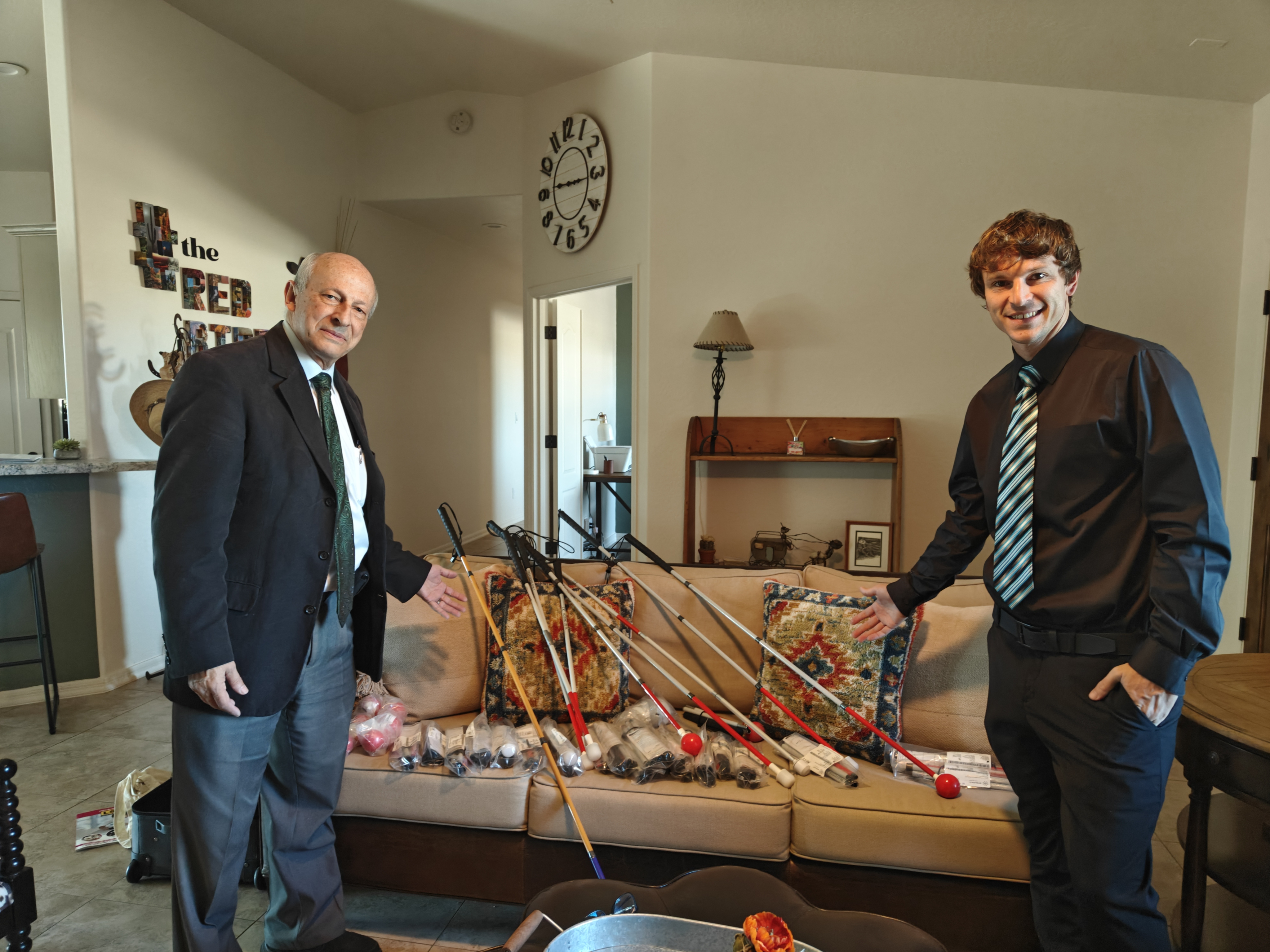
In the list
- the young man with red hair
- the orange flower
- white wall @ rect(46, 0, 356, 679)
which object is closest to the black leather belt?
the young man with red hair

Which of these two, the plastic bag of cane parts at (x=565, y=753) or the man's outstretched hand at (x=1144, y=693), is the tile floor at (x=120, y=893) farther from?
the man's outstretched hand at (x=1144, y=693)

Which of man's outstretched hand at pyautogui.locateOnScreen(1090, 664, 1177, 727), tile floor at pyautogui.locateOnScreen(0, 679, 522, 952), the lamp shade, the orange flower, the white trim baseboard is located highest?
the lamp shade

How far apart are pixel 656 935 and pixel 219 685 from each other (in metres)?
0.90

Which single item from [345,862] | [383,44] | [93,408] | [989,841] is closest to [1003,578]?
[989,841]

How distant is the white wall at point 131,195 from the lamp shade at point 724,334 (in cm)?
268

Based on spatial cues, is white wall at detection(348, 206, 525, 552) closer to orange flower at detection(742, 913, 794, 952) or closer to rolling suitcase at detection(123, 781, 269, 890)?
rolling suitcase at detection(123, 781, 269, 890)

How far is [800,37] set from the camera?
3.67 metres

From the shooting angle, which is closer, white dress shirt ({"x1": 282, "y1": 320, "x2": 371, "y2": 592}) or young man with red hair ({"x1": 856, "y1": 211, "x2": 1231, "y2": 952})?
young man with red hair ({"x1": 856, "y1": 211, "x2": 1231, "y2": 952})

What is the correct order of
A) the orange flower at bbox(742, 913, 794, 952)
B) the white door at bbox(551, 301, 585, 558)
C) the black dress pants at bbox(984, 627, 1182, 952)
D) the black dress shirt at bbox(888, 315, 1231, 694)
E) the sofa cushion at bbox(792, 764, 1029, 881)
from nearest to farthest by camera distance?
the orange flower at bbox(742, 913, 794, 952) < the black dress shirt at bbox(888, 315, 1231, 694) < the black dress pants at bbox(984, 627, 1182, 952) < the sofa cushion at bbox(792, 764, 1029, 881) < the white door at bbox(551, 301, 585, 558)

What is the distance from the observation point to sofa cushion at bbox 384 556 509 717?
2.24m

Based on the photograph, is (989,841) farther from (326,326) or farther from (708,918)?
(326,326)

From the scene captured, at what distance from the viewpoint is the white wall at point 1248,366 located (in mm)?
3688

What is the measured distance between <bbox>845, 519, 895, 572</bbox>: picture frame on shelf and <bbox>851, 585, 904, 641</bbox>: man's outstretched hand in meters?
2.11

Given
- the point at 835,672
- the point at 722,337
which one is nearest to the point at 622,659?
the point at 835,672
